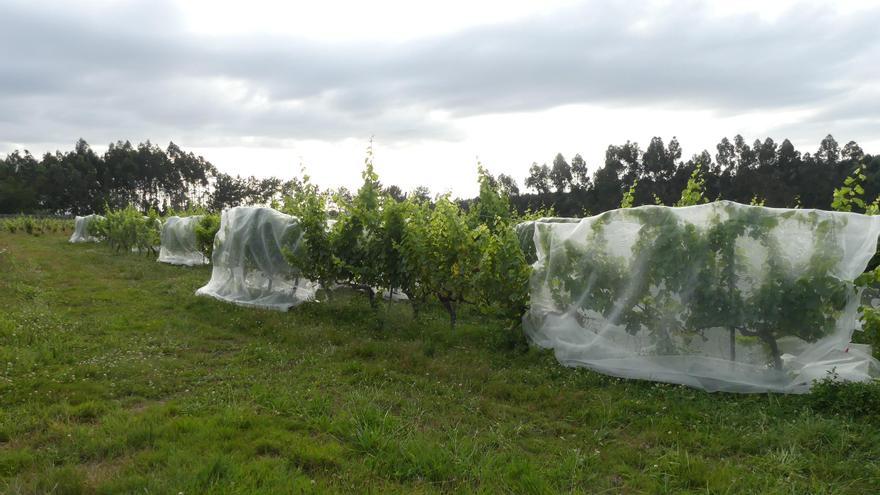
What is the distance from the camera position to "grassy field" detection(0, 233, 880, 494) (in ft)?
10.4

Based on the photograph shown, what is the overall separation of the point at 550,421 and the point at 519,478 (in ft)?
3.89

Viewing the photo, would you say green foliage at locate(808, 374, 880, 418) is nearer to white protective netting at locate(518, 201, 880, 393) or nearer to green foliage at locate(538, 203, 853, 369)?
white protective netting at locate(518, 201, 880, 393)

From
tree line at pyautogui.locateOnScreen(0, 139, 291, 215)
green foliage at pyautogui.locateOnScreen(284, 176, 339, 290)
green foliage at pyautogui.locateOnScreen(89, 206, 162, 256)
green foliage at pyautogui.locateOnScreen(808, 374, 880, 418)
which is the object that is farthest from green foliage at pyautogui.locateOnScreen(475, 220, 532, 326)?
tree line at pyautogui.locateOnScreen(0, 139, 291, 215)

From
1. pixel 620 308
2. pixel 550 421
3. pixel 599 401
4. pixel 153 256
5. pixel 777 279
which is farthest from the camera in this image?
pixel 153 256

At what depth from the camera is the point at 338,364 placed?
5684 millimetres

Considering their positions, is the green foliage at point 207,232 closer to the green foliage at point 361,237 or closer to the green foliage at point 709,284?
the green foliage at point 361,237

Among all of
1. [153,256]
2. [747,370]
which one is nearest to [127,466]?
[747,370]

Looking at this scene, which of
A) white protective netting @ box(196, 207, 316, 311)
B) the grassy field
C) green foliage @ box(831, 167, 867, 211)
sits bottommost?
the grassy field

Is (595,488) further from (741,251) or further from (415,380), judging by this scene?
(741,251)

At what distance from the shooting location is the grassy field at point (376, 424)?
10.4 ft

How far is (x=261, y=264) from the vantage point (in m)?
10.0

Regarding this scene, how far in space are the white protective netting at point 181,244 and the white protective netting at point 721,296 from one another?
51.4 ft

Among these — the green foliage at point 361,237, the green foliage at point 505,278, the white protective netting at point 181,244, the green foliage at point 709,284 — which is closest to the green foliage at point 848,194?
the green foliage at point 709,284

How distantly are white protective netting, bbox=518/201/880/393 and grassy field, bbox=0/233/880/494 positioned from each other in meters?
0.33
